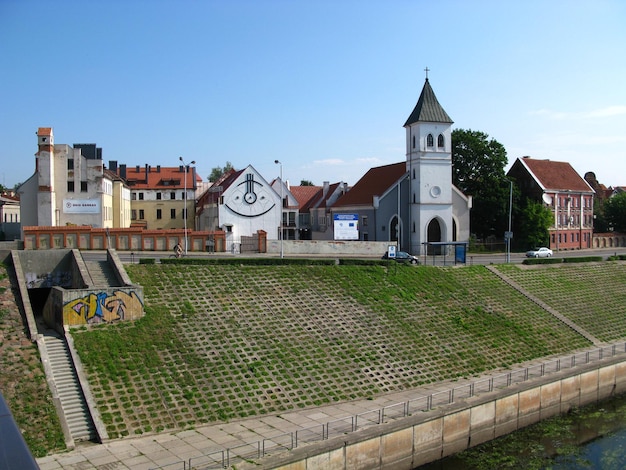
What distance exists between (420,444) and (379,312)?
1164 centimetres

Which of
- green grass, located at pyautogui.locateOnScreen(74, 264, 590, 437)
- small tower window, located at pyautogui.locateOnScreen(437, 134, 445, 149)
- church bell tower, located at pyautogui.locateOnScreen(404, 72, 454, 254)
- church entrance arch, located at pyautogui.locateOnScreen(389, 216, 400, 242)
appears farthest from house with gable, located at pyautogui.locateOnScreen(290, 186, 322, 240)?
green grass, located at pyautogui.locateOnScreen(74, 264, 590, 437)

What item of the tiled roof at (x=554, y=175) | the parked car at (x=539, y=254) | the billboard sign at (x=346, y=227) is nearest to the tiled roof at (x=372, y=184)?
the billboard sign at (x=346, y=227)

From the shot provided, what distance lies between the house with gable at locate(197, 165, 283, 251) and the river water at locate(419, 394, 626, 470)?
41073mm

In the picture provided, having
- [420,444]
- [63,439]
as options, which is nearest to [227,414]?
[63,439]

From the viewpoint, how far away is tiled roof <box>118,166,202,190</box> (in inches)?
2822

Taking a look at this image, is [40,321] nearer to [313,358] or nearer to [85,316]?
[85,316]

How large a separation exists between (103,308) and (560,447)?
2133cm

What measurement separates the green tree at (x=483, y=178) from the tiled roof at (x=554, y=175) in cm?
749

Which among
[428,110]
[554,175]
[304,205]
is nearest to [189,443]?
[428,110]

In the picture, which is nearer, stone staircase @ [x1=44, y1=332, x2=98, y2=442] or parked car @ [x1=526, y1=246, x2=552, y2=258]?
stone staircase @ [x1=44, y1=332, x2=98, y2=442]

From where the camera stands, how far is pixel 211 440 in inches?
778

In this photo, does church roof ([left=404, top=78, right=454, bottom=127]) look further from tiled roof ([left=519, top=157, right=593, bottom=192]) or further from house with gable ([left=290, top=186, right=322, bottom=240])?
house with gable ([left=290, top=186, right=322, bottom=240])

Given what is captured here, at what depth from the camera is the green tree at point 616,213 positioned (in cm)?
8441

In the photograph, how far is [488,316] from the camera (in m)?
35.7
